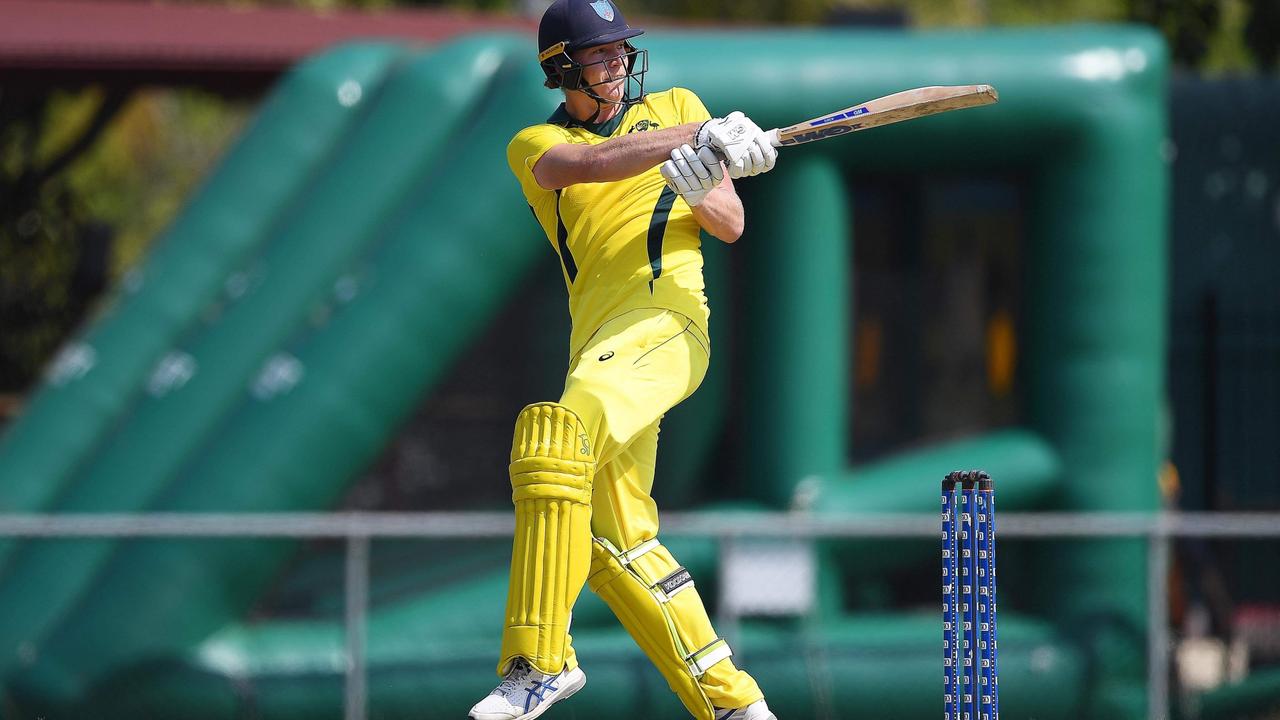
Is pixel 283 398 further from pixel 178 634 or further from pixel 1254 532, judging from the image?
pixel 1254 532

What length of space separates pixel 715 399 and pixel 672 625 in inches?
204

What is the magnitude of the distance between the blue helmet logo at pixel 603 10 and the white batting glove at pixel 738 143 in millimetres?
517

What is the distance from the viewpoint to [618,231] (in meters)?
4.86

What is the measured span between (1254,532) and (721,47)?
3688 mm

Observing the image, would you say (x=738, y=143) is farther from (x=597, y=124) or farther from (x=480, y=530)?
(x=480, y=530)

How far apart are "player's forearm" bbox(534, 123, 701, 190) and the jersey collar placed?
9.7 inches

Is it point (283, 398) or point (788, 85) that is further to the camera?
point (788, 85)

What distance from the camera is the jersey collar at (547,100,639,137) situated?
16.2 feet

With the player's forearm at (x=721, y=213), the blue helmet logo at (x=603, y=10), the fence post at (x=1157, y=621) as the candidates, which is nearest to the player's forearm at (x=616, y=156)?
the player's forearm at (x=721, y=213)

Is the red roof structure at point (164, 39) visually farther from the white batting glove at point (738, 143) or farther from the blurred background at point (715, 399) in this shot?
the white batting glove at point (738, 143)

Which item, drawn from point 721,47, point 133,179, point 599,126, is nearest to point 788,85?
point 721,47

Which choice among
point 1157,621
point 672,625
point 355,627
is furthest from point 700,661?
point 1157,621

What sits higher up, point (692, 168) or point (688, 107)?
point (688, 107)

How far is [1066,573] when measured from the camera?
951 cm
